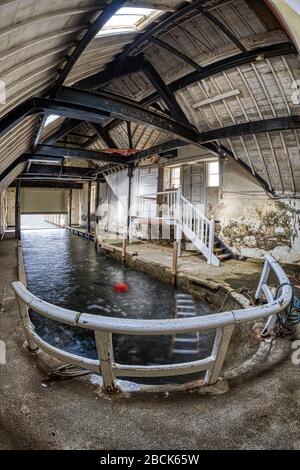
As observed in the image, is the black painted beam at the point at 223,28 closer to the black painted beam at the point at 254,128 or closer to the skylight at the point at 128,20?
the skylight at the point at 128,20

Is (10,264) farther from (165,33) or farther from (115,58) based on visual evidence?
(165,33)

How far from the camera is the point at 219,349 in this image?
1.70m

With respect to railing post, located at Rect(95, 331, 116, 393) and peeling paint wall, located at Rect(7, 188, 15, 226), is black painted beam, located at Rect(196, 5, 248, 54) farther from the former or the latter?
Answer: peeling paint wall, located at Rect(7, 188, 15, 226)

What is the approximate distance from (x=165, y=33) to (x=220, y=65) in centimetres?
122

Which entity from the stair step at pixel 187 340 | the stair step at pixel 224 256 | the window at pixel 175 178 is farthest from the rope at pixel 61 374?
the window at pixel 175 178

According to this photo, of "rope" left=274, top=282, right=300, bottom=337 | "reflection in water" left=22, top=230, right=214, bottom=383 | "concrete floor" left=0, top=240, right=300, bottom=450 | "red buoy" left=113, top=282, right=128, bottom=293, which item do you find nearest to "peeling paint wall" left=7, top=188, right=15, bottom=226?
"reflection in water" left=22, top=230, right=214, bottom=383

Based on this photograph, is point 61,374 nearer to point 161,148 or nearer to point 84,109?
point 84,109

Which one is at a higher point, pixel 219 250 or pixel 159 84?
pixel 159 84

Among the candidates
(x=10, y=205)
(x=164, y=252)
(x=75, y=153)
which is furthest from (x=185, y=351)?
(x=10, y=205)

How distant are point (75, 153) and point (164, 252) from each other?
471 centimetres

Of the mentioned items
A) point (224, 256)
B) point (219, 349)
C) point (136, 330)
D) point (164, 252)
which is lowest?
point (164, 252)

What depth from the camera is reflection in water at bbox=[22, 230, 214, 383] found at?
4.06m

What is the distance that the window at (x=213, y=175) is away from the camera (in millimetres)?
8578
